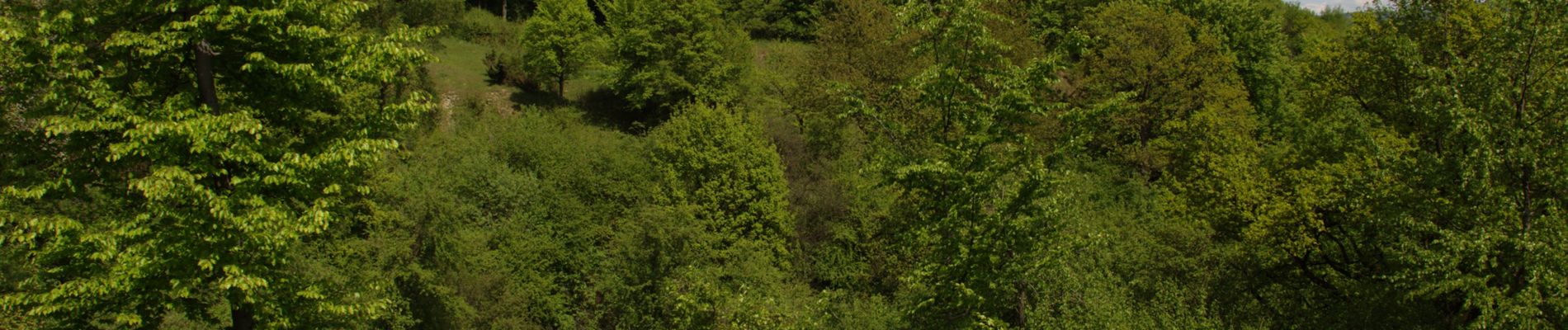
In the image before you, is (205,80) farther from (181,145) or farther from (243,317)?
(243,317)

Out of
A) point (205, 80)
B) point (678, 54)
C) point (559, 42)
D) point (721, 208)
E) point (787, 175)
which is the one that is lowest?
point (721, 208)

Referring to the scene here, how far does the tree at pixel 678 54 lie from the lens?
3928 cm

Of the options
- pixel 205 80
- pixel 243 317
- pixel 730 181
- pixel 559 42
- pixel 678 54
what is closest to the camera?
pixel 205 80

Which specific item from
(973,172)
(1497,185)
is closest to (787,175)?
(973,172)

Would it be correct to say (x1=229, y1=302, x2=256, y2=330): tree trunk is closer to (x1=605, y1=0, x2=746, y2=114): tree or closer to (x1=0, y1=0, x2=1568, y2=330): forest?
(x1=0, y1=0, x2=1568, y2=330): forest

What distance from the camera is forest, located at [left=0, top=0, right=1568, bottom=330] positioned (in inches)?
340

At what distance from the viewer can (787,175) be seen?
32188mm

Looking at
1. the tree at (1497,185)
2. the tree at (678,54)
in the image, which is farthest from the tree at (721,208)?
the tree at (1497,185)

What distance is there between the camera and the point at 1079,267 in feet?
66.3

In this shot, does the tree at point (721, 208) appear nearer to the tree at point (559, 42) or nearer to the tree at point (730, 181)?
the tree at point (730, 181)

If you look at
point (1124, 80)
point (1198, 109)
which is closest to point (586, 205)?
point (1124, 80)

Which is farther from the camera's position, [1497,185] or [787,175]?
[787,175]

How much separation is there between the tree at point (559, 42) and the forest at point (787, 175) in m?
0.37

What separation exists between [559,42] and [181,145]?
37379 millimetres
